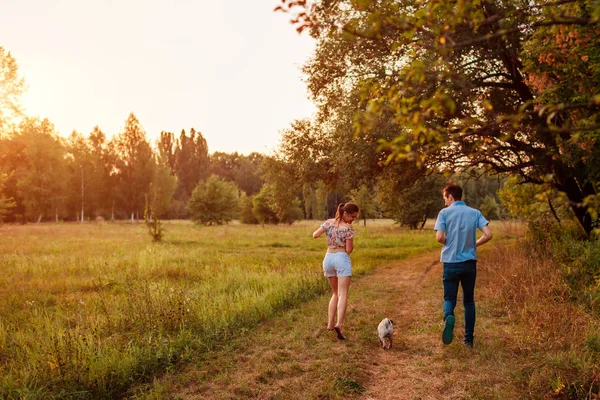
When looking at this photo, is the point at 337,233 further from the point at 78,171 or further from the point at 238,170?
the point at 238,170

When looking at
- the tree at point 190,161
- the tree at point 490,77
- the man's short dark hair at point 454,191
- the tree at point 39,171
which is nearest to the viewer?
the tree at point 490,77

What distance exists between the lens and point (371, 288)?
10.6 metres

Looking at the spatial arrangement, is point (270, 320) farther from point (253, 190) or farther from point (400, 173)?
point (253, 190)

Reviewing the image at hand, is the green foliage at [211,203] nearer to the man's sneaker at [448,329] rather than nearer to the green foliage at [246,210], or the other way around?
the green foliage at [246,210]

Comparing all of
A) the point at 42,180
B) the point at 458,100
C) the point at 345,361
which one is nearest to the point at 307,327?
the point at 345,361

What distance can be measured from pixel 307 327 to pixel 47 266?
424 inches

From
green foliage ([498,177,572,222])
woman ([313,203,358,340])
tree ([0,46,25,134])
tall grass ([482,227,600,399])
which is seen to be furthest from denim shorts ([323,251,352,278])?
tree ([0,46,25,134])

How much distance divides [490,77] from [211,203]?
39.9 m

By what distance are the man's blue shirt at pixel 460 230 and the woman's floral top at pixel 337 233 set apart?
1.39 m

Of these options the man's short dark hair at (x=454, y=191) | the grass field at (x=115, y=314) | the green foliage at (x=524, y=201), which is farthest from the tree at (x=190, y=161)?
the man's short dark hair at (x=454, y=191)

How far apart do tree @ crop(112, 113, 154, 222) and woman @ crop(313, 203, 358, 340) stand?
192 ft

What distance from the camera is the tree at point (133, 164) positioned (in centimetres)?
6172

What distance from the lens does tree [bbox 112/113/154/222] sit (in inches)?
2430

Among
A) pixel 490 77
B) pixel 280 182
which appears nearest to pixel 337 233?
pixel 490 77
